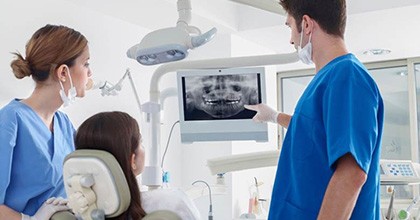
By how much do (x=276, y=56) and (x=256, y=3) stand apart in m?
0.22

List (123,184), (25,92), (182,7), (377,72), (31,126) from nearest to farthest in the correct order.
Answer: (123,184) < (31,126) < (182,7) < (25,92) < (377,72)

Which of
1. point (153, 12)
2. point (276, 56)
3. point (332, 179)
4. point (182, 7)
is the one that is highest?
point (153, 12)

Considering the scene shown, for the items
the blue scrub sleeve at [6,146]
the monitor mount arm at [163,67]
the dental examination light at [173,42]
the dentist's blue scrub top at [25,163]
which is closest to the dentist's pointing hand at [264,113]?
the monitor mount arm at [163,67]

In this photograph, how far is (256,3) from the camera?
1868mm

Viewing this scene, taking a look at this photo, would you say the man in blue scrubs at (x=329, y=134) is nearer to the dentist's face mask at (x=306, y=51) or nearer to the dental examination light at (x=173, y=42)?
the dentist's face mask at (x=306, y=51)

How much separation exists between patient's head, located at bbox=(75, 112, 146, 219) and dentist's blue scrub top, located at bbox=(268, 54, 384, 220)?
40 cm

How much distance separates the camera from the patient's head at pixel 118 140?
1287mm

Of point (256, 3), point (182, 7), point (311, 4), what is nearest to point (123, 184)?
point (311, 4)

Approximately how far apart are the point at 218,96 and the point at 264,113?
199 mm

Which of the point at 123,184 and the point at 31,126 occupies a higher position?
the point at 31,126

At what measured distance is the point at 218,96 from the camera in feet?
6.26

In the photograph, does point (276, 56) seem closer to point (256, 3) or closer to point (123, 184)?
point (256, 3)

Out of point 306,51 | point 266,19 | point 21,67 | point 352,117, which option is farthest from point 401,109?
point 21,67

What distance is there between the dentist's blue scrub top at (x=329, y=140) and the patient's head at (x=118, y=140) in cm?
40
